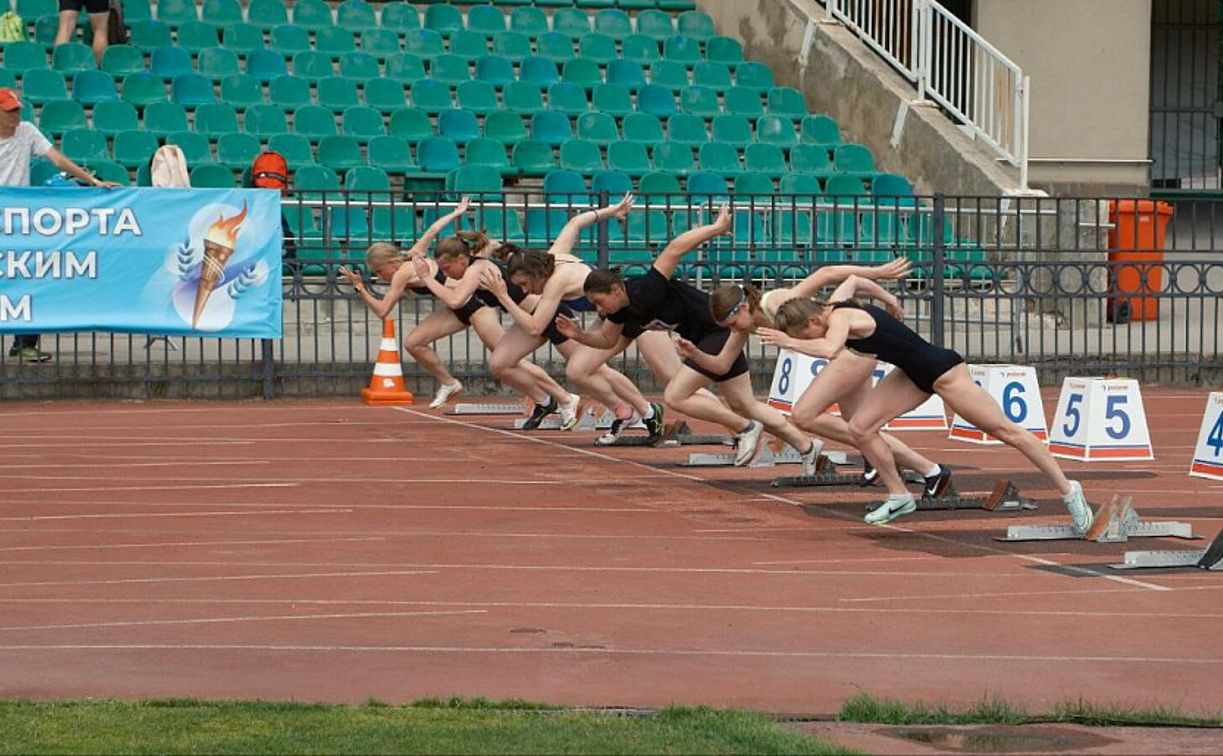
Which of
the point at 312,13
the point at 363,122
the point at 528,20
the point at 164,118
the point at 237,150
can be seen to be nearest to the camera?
the point at 237,150

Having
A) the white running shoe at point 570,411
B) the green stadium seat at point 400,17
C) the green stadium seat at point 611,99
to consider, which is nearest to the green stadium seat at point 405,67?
the green stadium seat at point 400,17

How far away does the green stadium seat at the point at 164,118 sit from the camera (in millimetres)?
24875

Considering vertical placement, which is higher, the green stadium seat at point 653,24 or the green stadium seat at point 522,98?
the green stadium seat at point 653,24

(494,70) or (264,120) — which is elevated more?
(494,70)

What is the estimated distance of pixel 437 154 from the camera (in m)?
25.2

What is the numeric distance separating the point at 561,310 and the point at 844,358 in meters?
4.16

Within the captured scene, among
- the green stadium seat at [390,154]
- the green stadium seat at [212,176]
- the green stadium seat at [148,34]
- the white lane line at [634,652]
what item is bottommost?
the white lane line at [634,652]

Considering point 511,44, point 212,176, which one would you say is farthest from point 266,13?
point 212,176

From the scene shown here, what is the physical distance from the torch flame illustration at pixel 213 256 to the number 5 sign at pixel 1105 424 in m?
8.09

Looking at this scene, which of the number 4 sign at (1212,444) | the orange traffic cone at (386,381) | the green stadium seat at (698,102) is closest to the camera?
Result: the number 4 sign at (1212,444)

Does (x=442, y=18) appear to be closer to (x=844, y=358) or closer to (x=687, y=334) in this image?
(x=687, y=334)

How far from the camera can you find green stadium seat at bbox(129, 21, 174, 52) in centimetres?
2714

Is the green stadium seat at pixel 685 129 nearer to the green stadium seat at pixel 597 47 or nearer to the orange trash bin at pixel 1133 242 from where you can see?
the green stadium seat at pixel 597 47

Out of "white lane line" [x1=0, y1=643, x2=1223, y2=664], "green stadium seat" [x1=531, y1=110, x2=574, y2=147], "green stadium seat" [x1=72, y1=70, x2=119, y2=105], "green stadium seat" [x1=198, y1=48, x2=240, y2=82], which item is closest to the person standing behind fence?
"green stadium seat" [x1=72, y1=70, x2=119, y2=105]
